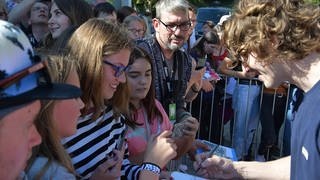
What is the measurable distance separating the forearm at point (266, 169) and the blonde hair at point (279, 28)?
2.32 ft

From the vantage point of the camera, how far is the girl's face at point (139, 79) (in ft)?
9.18

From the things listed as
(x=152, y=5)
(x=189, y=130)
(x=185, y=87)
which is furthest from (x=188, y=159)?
(x=152, y=5)

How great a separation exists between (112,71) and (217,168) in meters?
0.83

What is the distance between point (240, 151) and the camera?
5.45m

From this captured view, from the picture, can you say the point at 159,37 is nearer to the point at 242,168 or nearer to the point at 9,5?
the point at 242,168

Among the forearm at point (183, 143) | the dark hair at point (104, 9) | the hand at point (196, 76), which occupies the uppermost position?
the dark hair at point (104, 9)

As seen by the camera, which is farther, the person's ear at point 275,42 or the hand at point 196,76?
the hand at point 196,76

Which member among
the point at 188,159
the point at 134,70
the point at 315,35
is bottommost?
the point at 188,159

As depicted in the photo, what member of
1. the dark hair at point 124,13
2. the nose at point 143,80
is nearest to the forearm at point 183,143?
the nose at point 143,80

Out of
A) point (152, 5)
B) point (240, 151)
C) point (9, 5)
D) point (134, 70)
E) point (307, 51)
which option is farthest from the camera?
point (152, 5)

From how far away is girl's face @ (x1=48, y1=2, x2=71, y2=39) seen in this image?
3.06 m

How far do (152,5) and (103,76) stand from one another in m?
15.3

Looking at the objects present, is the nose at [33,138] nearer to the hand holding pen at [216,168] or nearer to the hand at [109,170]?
the hand at [109,170]

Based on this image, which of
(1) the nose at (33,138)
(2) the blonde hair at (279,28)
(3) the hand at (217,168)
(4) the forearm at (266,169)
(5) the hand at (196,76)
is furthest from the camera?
(5) the hand at (196,76)
